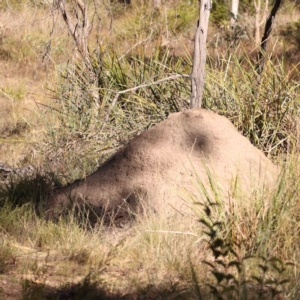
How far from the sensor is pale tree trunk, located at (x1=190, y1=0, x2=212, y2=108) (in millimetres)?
6617

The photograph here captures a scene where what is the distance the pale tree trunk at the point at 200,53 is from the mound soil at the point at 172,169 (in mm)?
1088

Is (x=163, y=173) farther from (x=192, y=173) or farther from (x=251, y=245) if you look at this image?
(x=251, y=245)

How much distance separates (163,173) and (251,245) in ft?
3.98

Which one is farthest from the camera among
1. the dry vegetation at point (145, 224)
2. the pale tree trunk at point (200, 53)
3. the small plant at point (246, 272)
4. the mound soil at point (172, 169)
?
the pale tree trunk at point (200, 53)

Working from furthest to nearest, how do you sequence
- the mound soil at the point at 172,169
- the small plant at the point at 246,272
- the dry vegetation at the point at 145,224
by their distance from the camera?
the mound soil at the point at 172,169 → the dry vegetation at the point at 145,224 → the small plant at the point at 246,272

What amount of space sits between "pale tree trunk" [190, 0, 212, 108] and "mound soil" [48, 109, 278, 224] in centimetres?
109

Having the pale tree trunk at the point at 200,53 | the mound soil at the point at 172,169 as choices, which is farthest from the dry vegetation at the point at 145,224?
the pale tree trunk at the point at 200,53

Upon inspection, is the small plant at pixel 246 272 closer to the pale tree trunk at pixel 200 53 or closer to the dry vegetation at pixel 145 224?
the dry vegetation at pixel 145 224

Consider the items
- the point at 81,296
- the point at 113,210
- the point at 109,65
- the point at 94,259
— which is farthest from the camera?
the point at 109,65

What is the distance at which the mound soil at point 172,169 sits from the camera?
5.16 metres

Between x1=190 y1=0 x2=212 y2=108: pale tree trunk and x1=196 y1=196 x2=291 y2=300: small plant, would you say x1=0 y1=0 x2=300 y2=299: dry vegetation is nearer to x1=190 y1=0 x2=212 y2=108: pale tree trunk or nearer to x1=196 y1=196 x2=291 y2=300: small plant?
x1=196 y1=196 x2=291 y2=300: small plant

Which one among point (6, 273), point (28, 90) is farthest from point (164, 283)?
point (28, 90)

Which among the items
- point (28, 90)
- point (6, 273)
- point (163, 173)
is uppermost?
point (163, 173)

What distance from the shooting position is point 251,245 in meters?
4.31
